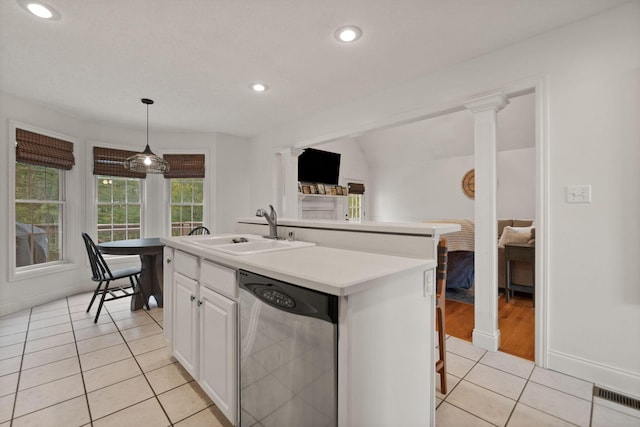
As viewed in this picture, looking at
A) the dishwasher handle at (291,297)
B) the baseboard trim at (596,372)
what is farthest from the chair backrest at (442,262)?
the baseboard trim at (596,372)

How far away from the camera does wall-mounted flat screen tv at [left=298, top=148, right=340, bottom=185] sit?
560cm

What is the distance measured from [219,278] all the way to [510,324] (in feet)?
9.51

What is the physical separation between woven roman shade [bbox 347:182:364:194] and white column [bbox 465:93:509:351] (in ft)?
14.2

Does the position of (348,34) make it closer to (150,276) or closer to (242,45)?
(242,45)

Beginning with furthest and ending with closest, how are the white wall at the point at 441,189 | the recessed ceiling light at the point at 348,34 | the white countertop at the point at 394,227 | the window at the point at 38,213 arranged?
the white wall at the point at 441,189 < the window at the point at 38,213 < the recessed ceiling light at the point at 348,34 < the white countertop at the point at 394,227

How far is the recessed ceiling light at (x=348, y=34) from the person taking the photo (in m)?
2.15

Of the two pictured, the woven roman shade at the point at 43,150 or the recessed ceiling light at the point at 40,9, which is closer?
the recessed ceiling light at the point at 40,9

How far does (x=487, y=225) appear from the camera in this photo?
2.40 m

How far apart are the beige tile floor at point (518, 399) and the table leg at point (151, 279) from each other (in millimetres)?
3116

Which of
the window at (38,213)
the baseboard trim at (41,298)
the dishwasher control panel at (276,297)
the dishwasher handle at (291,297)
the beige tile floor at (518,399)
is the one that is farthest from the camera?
the window at (38,213)

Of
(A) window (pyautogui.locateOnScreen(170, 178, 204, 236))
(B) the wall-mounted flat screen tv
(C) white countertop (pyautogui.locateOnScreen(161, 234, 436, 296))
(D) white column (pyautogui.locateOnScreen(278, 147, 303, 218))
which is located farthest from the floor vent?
(A) window (pyautogui.locateOnScreen(170, 178, 204, 236))

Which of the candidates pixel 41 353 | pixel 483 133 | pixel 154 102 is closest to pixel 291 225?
pixel 483 133

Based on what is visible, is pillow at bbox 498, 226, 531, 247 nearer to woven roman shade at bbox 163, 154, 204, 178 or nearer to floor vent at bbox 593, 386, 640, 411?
floor vent at bbox 593, 386, 640, 411

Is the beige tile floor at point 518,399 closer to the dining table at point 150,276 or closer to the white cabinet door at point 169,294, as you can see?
the white cabinet door at point 169,294
